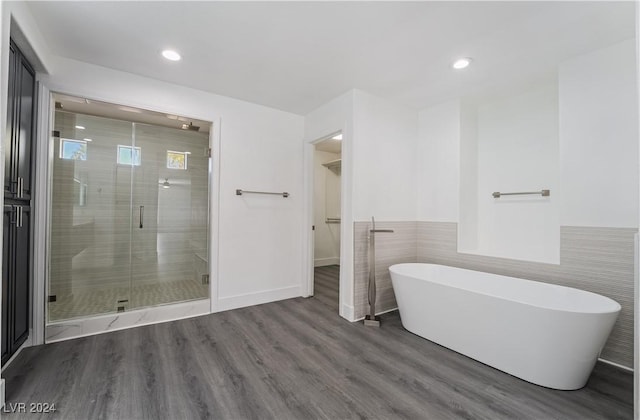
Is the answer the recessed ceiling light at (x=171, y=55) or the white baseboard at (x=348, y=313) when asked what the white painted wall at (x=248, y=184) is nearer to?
the recessed ceiling light at (x=171, y=55)

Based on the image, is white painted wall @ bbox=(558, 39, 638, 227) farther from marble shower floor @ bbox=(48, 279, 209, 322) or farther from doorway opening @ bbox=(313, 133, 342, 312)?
marble shower floor @ bbox=(48, 279, 209, 322)

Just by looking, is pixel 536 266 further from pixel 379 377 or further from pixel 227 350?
pixel 227 350

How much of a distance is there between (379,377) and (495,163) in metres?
2.56

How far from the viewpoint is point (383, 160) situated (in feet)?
9.72

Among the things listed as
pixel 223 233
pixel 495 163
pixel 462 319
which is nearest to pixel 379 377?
pixel 462 319

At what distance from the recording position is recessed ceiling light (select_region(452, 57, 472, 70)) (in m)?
2.18

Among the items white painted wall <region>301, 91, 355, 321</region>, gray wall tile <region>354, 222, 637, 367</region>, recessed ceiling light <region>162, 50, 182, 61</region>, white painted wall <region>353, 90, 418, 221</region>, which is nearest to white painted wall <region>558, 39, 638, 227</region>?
gray wall tile <region>354, 222, 637, 367</region>

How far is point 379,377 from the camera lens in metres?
1.77

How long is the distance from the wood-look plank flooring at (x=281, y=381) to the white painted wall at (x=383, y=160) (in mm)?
1307

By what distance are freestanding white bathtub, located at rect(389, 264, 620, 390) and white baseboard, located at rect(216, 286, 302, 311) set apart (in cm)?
143

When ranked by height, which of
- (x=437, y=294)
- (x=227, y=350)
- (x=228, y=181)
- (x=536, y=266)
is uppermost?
(x=228, y=181)

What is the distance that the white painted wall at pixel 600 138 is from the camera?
1.90 metres

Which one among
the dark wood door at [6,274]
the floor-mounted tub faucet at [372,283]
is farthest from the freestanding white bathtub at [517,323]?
the dark wood door at [6,274]

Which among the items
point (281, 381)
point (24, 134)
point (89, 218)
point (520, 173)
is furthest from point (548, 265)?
point (89, 218)
